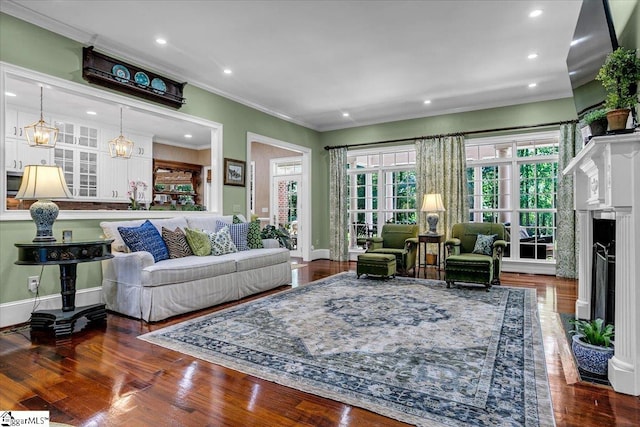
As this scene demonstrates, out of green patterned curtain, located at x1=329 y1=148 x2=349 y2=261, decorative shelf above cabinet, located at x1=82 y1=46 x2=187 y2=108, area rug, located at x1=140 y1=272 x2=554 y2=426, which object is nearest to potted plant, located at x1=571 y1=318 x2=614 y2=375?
area rug, located at x1=140 y1=272 x2=554 y2=426

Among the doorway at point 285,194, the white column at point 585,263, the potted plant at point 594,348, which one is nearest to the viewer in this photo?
the potted plant at point 594,348

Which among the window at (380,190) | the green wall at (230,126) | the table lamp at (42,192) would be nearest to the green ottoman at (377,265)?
the window at (380,190)

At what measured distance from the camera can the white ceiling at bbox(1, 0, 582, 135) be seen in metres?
Result: 3.39

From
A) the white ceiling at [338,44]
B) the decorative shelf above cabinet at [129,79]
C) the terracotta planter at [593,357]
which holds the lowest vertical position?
the terracotta planter at [593,357]

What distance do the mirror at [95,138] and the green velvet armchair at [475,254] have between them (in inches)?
141

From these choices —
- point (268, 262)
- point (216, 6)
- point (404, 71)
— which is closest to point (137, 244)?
point (268, 262)

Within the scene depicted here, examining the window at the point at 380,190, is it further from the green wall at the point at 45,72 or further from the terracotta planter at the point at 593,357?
the terracotta planter at the point at 593,357

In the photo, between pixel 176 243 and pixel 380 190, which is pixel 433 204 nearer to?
pixel 380 190

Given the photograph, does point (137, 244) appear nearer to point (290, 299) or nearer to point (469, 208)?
point (290, 299)

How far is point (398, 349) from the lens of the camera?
8.81ft

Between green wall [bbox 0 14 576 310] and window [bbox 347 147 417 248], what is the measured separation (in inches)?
17.2

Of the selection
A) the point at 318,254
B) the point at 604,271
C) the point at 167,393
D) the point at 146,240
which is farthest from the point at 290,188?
the point at 167,393

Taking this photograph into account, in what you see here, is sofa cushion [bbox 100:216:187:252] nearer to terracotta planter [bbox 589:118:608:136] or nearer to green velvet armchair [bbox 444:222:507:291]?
green velvet armchair [bbox 444:222:507:291]

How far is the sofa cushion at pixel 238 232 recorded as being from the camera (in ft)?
16.2
